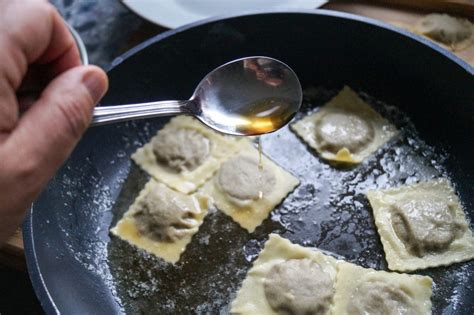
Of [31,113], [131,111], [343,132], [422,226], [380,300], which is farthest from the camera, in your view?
[343,132]

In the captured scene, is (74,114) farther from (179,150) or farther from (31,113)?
(179,150)

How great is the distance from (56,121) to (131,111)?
1.28 feet

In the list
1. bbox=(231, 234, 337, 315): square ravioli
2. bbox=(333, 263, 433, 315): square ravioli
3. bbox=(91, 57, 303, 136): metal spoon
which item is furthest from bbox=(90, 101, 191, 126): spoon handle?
bbox=(333, 263, 433, 315): square ravioli

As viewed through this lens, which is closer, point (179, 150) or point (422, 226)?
point (422, 226)

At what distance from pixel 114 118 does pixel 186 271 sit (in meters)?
0.68

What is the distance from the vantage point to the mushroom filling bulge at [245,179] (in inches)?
79.6

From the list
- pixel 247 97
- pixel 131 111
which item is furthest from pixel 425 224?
pixel 131 111

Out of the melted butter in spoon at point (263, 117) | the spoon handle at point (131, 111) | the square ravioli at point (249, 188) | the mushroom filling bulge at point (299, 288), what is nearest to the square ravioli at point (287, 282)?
the mushroom filling bulge at point (299, 288)

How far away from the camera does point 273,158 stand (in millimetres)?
2139

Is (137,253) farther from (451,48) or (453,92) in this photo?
(451,48)

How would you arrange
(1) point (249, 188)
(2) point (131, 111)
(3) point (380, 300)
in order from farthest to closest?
(1) point (249, 188), (3) point (380, 300), (2) point (131, 111)

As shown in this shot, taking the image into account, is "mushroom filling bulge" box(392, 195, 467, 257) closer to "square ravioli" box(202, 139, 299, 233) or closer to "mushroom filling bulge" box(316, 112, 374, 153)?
"mushroom filling bulge" box(316, 112, 374, 153)

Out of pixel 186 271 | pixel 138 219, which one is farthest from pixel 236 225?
pixel 138 219

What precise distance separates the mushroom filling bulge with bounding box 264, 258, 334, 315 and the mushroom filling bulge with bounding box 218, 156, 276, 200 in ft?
1.08
